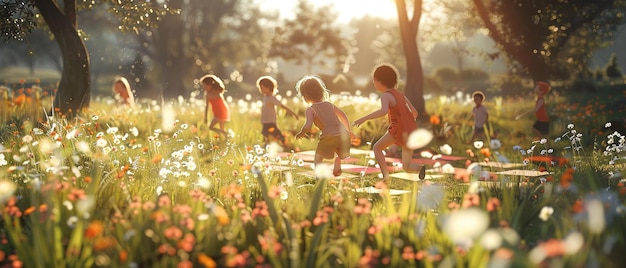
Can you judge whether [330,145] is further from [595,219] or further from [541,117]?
[541,117]

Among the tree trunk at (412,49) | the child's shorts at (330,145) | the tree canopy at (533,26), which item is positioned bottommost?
the child's shorts at (330,145)

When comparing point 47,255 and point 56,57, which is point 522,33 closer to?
point 47,255

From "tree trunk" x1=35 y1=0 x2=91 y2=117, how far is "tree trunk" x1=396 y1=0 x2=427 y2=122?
7.23 metres

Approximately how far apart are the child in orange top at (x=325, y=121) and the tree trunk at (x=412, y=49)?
761cm

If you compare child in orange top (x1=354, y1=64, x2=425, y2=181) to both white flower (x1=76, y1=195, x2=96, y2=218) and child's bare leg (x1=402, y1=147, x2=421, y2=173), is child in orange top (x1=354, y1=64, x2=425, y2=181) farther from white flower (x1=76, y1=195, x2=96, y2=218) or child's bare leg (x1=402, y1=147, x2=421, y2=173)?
white flower (x1=76, y1=195, x2=96, y2=218)

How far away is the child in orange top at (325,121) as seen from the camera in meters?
8.09

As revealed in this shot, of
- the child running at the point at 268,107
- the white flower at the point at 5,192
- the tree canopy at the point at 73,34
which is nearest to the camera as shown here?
the white flower at the point at 5,192

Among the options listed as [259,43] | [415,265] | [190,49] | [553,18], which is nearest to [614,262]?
[415,265]

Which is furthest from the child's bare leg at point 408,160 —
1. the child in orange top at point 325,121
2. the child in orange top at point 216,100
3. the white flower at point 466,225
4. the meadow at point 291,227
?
the child in orange top at point 216,100

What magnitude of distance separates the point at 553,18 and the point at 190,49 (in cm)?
2588

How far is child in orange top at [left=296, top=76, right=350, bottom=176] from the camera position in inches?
319

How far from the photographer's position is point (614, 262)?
382cm

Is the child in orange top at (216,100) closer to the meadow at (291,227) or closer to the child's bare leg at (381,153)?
the child's bare leg at (381,153)

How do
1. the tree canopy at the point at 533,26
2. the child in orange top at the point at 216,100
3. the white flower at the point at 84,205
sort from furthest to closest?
the tree canopy at the point at 533,26, the child in orange top at the point at 216,100, the white flower at the point at 84,205
